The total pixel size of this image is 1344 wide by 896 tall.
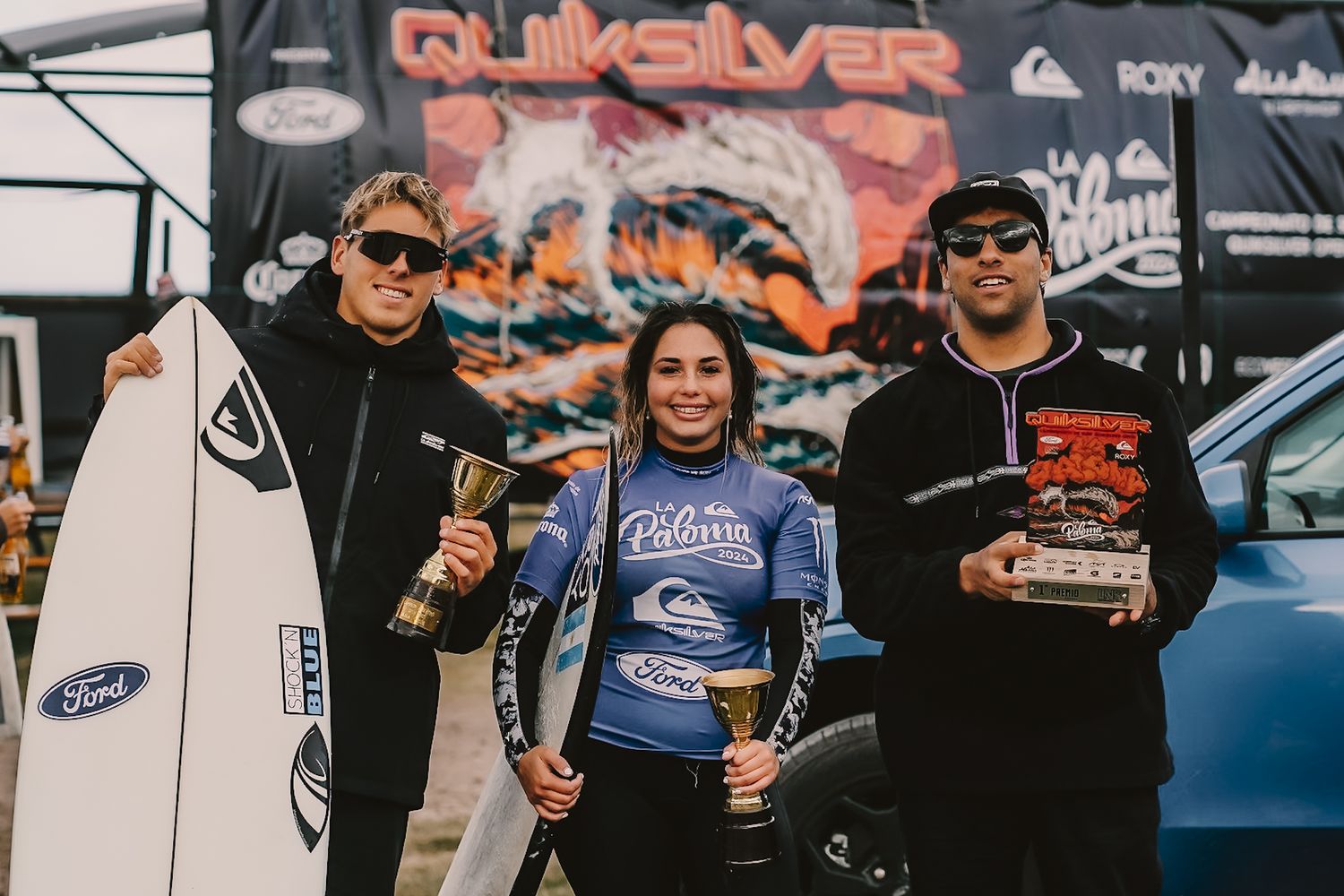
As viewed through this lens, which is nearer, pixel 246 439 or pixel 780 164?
pixel 246 439

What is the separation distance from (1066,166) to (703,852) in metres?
6.17

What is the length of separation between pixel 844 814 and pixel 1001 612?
4.50ft

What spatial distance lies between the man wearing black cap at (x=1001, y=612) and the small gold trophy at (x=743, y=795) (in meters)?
0.25

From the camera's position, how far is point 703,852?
243 centimetres

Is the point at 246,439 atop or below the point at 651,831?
atop

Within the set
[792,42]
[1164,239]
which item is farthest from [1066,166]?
[792,42]

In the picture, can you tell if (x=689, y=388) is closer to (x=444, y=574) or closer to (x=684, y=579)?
(x=684, y=579)

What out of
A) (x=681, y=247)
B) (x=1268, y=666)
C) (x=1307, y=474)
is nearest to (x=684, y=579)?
(x=1268, y=666)

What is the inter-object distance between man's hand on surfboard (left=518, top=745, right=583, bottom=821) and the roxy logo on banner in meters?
6.01

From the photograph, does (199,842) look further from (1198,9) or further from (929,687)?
(1198,9)

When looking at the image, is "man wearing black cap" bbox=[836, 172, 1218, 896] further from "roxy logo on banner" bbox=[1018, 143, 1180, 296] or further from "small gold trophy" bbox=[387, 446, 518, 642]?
"roxy logo on banner" bbox=[1018, 143, 1180, 296]

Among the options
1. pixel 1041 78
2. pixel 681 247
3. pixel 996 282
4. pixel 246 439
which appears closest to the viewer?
pixel 996 282

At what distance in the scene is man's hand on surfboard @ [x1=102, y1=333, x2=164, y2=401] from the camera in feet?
8.95

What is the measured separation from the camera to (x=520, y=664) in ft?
8.21
